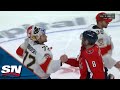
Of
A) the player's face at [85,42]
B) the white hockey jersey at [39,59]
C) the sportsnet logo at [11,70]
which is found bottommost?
the sportsnet logo at [11,70]

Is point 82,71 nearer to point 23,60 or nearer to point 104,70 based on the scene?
point 104,70

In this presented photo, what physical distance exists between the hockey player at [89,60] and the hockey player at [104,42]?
54 mm

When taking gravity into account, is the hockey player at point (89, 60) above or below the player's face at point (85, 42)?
below

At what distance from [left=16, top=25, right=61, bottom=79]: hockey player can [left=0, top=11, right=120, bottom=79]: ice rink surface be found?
0.06 meters

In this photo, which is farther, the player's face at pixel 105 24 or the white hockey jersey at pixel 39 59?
the player's face at pixel 105 24

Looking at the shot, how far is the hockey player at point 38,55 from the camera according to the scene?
6.22 m

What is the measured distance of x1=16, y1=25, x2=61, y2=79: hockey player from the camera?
622 centimetres

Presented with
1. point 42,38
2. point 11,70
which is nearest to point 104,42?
point 42,38

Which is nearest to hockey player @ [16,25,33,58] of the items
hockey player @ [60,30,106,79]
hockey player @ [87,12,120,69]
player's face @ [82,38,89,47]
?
hockey player @ [60,30,106,79]

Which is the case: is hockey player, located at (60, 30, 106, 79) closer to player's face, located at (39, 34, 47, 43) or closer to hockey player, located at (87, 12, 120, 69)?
hockey player, located at (87, 12, 120, 69)

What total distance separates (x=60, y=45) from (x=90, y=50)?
13.6 inches

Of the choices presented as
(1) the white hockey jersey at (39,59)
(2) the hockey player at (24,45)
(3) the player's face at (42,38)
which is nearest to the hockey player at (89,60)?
(1) the white hockey jersey at (39,59)

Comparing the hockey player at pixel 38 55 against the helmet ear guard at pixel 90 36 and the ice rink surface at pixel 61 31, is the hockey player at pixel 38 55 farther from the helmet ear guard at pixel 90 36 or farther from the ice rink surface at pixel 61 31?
the helmet ear guard at pixel 90 36
